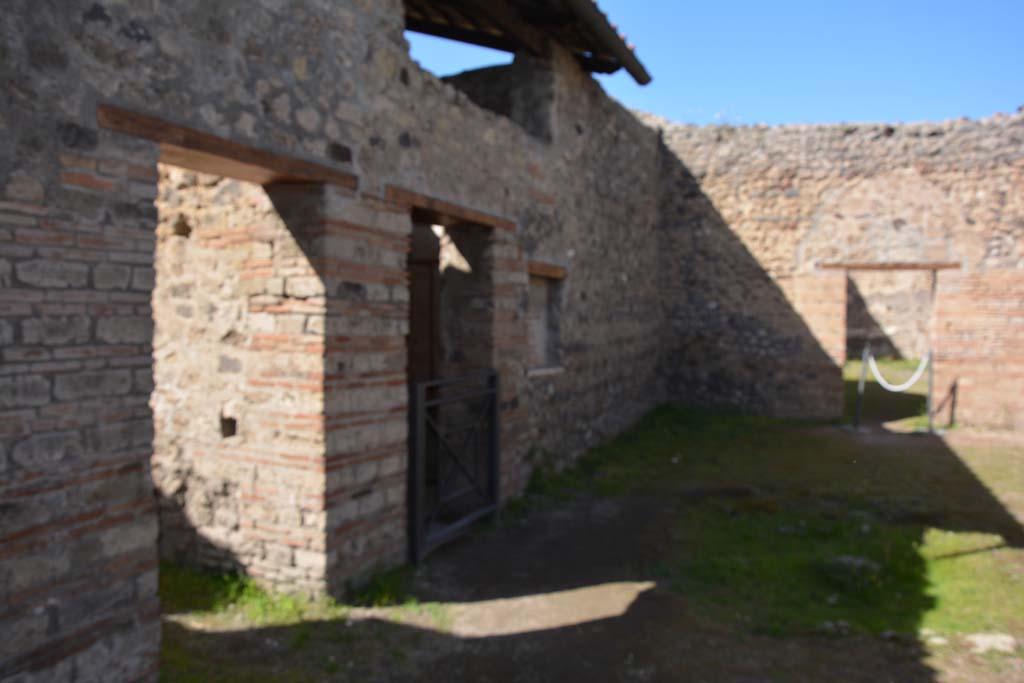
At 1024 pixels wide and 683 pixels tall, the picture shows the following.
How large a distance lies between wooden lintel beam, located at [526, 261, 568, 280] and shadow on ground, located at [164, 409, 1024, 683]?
2229 millimetres

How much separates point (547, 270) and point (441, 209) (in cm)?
A: 231

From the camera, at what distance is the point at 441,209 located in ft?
18.4

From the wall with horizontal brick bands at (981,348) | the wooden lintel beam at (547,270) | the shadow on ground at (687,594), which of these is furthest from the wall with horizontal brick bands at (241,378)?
the wall with horizontal brick bands at (981,348)

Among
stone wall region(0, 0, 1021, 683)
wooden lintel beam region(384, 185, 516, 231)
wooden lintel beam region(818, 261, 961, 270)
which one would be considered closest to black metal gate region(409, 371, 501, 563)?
stone wall region(0, 0, 1021, 683)

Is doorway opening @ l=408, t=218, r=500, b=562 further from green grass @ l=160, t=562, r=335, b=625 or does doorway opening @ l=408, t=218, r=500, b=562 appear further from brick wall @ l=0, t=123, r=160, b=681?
brick wall @ l=0, t=123, r=160, b=681

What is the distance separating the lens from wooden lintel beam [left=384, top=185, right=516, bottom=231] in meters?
5.10

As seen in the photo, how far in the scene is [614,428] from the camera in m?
10.0

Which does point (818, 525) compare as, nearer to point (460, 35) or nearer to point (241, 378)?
point (241, 378)

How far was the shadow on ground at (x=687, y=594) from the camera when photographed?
3.99 metres

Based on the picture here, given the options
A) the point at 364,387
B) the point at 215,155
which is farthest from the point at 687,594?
the point at 215,155

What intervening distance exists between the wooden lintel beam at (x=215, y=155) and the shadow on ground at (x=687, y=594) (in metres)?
2.78

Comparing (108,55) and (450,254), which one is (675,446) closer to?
(450,254)

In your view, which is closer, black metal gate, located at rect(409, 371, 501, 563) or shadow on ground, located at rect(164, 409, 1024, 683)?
shadow on ground, located at rect(164, 409, 1024, 683)

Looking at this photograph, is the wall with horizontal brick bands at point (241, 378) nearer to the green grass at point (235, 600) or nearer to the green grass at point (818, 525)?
the green grass at point (235, 600)
